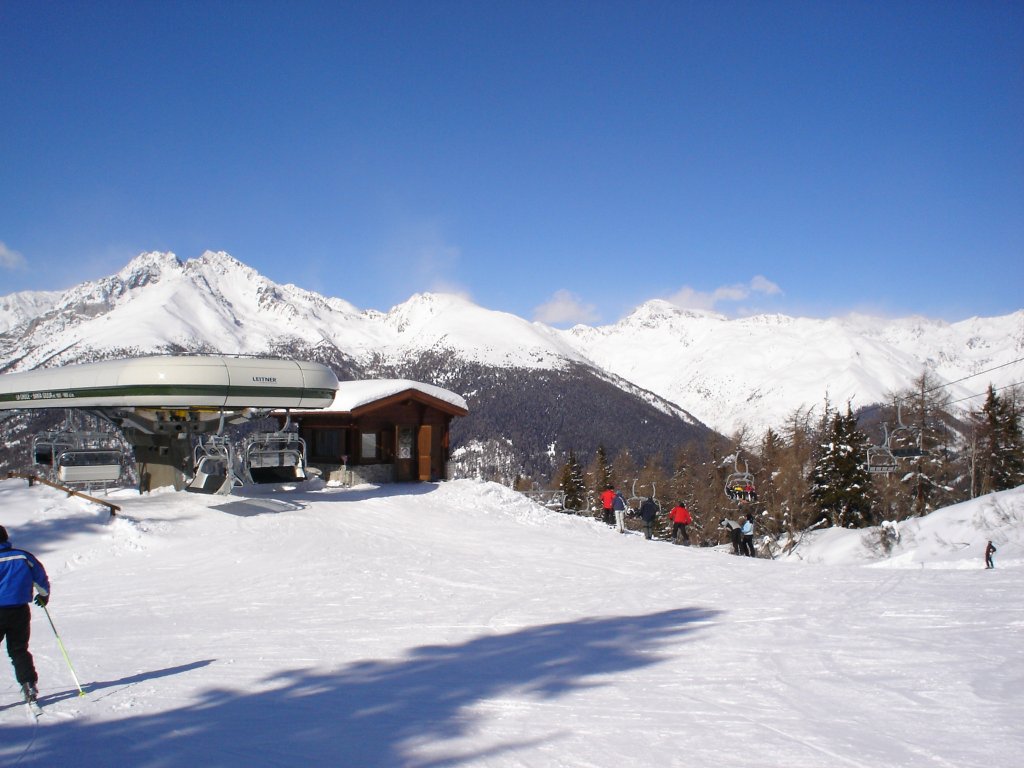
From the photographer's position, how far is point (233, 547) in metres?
15.0

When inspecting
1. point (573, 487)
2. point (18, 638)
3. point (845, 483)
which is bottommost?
point (573, 487)

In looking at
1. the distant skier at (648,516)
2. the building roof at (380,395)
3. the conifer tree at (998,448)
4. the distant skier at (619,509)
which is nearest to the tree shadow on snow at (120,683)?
the distant skier at (648,516)

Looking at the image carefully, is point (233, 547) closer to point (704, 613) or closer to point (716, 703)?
point (704, 613)

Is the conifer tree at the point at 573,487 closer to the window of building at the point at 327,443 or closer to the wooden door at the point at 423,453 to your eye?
the wooden door at the point at 423,453

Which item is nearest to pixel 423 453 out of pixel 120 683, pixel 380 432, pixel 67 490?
pixel 380 432

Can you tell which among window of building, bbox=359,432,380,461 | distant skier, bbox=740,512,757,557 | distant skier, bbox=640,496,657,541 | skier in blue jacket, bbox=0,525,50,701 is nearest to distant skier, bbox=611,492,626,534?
distant skier, bbox=640,496,657,541

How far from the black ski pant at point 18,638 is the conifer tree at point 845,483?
38.7m

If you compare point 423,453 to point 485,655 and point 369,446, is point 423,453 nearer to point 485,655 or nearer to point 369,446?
point 369,446

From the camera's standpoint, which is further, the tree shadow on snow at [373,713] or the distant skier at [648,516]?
the distant skier at [648,516]

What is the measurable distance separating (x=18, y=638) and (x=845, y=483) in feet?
131

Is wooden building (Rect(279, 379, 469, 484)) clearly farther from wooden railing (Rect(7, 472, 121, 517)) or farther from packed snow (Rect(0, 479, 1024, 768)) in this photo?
packed snow (Rect(0, 479, 1024, 768))

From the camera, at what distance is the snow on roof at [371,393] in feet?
79.6

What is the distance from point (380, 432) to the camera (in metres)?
25.5

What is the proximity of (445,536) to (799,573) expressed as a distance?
26.0 feet
